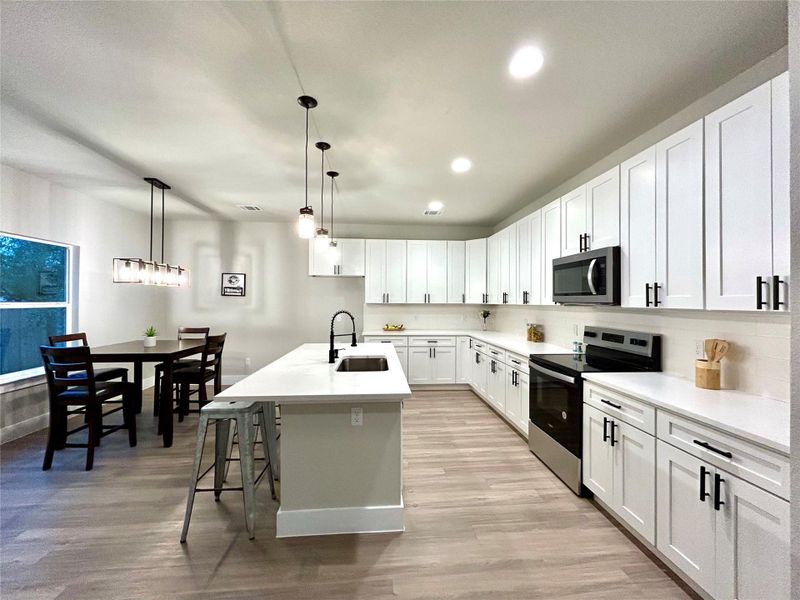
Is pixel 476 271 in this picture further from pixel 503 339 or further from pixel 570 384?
pixel 570 384

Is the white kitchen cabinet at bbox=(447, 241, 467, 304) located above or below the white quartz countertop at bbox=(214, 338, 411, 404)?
above

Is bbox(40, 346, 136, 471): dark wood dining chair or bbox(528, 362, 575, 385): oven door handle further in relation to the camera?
bbox(40, 346, 136, 471): dark wood dining chair

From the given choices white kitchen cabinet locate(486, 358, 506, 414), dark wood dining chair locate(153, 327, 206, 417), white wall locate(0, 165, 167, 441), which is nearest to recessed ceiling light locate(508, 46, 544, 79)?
white kitchen cabinet locate(486, 358, 506, 414)

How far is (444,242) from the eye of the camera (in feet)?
18.7

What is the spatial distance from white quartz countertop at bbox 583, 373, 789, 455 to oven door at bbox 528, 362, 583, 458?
0.25 metres

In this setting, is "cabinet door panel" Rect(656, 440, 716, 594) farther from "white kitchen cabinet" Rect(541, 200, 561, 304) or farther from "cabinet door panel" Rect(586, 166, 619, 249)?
"white kitchen cabinet" Rect(541, 200, 561, 304)

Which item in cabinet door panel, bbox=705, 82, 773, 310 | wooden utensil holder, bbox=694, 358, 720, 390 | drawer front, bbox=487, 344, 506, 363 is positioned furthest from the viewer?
drawer front, bbox=487, 344, 506, 363

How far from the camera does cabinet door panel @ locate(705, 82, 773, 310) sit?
5.01 ft

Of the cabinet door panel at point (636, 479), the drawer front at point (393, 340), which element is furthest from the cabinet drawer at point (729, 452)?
the drawer front at point (393, 340)

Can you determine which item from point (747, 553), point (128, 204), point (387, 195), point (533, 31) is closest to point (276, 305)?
point (128, 204)

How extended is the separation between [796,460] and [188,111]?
331 centimetres

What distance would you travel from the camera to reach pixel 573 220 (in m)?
3.12

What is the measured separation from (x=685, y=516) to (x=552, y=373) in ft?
4.01

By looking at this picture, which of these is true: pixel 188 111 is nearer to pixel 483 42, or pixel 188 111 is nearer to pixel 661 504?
pixel 483 42
